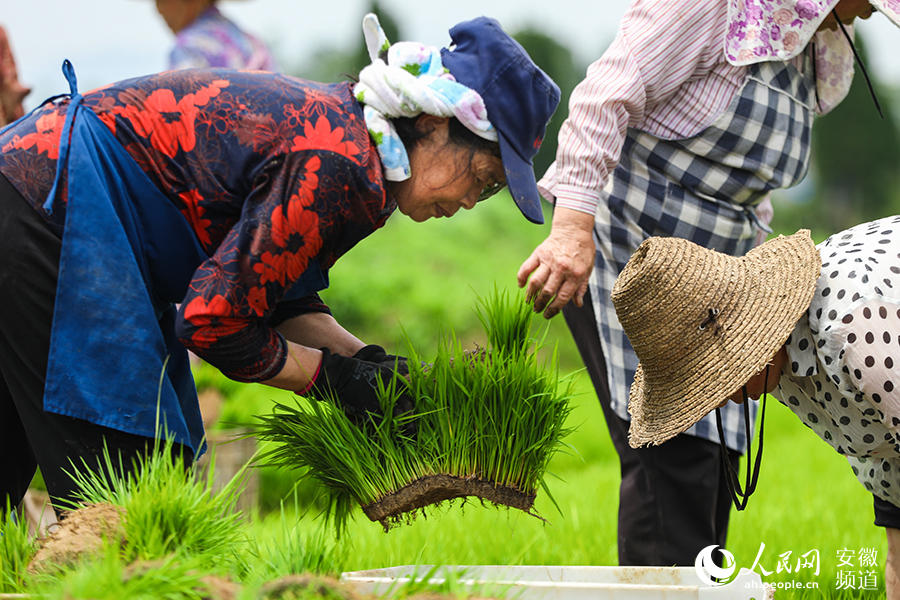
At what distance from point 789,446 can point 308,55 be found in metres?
12.3

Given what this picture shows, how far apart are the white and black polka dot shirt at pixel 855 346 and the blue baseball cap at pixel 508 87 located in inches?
24.7

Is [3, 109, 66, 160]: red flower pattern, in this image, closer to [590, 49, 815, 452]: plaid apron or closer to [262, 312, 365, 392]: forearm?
[262, 312, 365, 392]: forearm

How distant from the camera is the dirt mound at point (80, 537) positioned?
144 cm

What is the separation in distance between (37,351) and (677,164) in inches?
65.9

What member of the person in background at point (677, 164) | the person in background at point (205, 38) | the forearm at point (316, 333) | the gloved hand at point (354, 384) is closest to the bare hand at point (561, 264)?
the person in background at point (677, 164)

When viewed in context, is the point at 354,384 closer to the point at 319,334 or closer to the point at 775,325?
the point at 319,334

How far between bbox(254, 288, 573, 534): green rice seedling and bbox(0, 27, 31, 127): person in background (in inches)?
72.2

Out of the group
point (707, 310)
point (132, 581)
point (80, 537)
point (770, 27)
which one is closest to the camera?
point (132, 581)

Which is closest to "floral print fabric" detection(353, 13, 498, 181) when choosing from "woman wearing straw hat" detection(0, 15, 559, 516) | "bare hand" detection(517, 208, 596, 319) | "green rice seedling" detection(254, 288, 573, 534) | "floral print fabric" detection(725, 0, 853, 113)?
"woman wearing straw hat" detection(0, 15, 559, 516)

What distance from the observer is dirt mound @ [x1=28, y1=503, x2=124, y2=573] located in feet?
4.73

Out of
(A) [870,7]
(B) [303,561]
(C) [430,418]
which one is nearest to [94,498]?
(B) [303,561]

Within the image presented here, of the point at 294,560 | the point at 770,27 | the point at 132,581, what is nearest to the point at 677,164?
the point at 770,27

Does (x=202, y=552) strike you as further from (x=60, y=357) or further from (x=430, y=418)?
(x=430, y=418)

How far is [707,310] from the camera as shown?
1.66 meters
